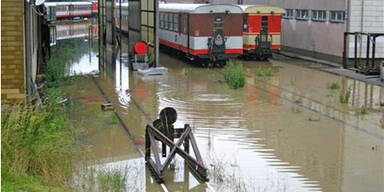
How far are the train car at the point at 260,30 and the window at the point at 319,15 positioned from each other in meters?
2.01

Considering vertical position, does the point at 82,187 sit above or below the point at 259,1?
below

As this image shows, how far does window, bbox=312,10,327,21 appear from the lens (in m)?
31.3

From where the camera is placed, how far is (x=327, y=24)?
101 feet

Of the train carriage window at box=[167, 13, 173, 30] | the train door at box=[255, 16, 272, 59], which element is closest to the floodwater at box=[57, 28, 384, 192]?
the train door at box=[255, 16, 272, 59]

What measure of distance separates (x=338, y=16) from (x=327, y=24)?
1.12m

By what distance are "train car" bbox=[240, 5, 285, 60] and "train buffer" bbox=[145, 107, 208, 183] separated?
767 inches

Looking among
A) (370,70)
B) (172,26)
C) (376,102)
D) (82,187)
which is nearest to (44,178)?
(82,187)

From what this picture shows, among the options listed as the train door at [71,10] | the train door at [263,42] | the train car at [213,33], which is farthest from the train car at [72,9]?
the train car at [213,33]

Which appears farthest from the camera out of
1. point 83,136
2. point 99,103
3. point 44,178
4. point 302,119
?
point 99,103

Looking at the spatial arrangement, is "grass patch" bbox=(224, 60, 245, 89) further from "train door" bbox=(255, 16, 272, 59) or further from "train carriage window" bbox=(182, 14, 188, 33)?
"train door" bbox=(255, 16, 272, 59)

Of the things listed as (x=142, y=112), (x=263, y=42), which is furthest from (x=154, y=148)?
(x=263, y=42)

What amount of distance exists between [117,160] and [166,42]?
22728 mm

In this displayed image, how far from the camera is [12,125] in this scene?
322 inches

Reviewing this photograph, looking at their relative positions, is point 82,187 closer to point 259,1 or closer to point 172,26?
point 172,26
